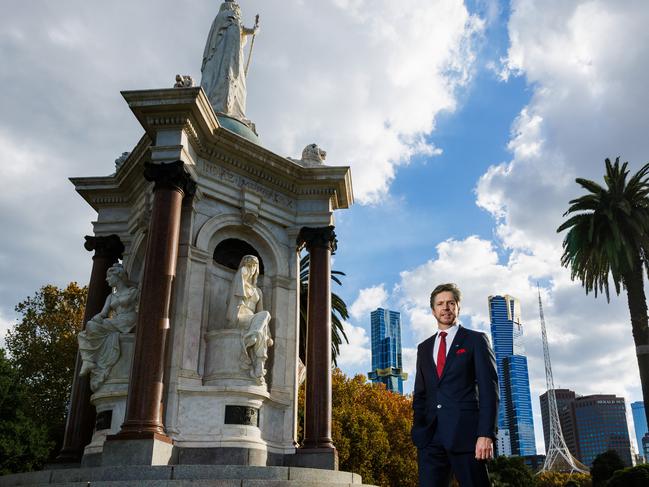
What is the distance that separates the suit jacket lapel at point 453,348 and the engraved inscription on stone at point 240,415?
9497 mm

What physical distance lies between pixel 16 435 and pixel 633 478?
3104cm

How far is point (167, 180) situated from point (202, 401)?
5219 millimetres

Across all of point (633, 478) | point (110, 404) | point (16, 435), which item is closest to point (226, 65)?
point (110, 404)

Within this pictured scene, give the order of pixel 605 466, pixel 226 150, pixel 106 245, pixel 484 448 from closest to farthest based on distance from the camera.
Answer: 1. pixel 484 448
2. pixel 226 150
3. pixel 106 245
4. pixel 605 466

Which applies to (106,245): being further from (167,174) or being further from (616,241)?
(616,241)

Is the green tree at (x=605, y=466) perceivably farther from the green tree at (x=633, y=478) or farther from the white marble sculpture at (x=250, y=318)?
the white marble sculpture at (x=250, y=318)

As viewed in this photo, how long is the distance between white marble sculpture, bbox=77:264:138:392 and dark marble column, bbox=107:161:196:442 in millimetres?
1873

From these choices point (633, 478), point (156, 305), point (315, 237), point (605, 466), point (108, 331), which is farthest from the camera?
point (605, 466)

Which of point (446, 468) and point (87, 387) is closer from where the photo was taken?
point (446, 468)

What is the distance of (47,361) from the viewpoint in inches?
→ 1390

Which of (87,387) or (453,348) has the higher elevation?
(87,387)

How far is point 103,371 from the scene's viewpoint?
47.8ft

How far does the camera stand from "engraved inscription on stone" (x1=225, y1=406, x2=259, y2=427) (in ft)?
46.9

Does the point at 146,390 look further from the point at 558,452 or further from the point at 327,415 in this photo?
the point at 558,452
